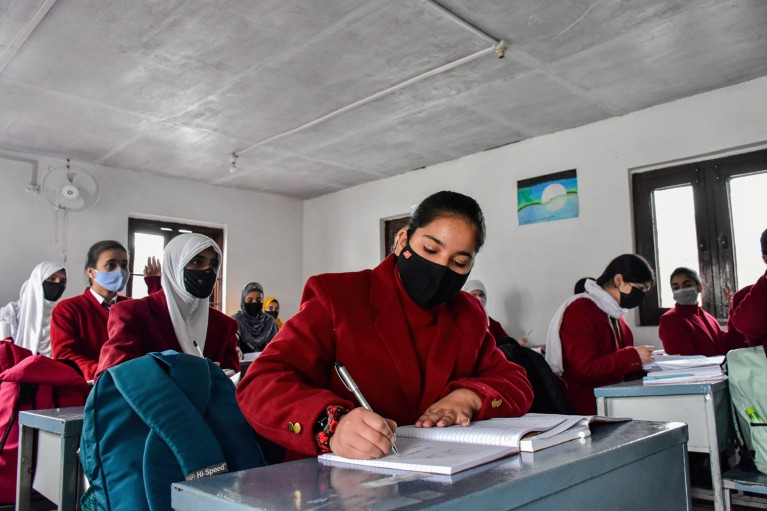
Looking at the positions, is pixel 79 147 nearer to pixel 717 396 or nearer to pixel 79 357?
pixel 79 357

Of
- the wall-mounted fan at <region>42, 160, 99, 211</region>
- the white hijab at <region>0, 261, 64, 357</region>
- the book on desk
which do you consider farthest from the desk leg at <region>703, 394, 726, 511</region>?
the wall-mounted fan at <region>42, 160, 99, 211</region>

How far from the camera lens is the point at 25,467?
6.36ft

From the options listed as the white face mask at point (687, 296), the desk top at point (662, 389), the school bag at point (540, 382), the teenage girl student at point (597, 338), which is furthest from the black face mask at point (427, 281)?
the white face mask at point (687, 296)

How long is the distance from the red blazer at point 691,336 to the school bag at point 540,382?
2.15m

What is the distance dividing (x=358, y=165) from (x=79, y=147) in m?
2.74

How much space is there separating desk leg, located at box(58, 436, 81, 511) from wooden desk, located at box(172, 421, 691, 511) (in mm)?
1169

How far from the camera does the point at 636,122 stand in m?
4.91

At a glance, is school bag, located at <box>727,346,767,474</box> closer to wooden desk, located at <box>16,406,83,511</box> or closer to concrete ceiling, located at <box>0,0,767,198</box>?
concrete ceiling, located at <box>0,0,767,198</box>

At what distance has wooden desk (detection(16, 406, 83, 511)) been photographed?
169 centimetres

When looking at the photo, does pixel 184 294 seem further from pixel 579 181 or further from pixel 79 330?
pixel 579 181

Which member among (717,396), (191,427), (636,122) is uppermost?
(636,122)

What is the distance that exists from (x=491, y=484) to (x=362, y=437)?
238mm

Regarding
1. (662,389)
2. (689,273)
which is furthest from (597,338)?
(689,273)

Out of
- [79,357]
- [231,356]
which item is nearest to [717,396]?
[231,356]
